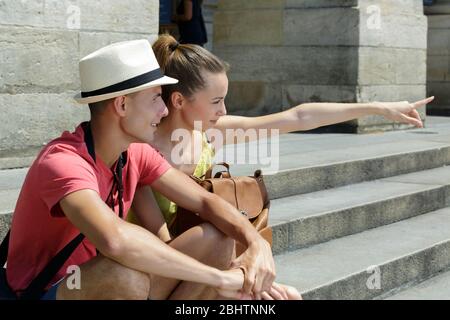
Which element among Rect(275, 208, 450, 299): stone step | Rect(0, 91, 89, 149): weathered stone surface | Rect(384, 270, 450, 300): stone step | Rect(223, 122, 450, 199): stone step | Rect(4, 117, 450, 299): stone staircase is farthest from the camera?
Rect(223, 122, 450, 199): stone step

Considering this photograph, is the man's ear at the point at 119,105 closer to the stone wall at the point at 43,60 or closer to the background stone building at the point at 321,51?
the stone wall at the point at 43,60

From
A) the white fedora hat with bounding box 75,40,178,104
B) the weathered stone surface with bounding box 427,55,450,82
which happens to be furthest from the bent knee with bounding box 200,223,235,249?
the weathered stone surface with bounding box 427,55,450,82

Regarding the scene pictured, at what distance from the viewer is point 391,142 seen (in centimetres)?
873

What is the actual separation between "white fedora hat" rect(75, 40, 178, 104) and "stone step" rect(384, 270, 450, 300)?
7.85ft

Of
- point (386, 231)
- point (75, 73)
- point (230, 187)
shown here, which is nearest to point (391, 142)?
point (386, 231)

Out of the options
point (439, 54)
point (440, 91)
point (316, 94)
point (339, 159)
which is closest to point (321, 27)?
point (316, 94)

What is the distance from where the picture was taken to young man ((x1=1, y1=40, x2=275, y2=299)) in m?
3.17

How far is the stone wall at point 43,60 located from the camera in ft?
20.1

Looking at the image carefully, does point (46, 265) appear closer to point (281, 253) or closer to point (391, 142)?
point (281, 253)

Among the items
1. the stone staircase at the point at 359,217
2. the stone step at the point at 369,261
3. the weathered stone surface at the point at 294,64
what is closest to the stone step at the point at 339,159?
the stone staircase at the point at 359,217

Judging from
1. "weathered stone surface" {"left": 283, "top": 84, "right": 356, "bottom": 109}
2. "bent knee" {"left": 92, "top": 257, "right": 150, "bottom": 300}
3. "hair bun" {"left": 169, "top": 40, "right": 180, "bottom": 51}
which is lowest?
"bent knee" {"left": 92, "top": 257, "right": 150, "bottom": 300}

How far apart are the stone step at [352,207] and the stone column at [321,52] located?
234 cm

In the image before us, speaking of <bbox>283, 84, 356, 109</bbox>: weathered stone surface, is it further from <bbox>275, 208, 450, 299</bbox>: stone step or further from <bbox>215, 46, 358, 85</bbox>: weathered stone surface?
<bbox>275, 208, 450, 299</bbox>: stone step

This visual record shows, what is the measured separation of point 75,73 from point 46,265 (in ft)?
11.2
